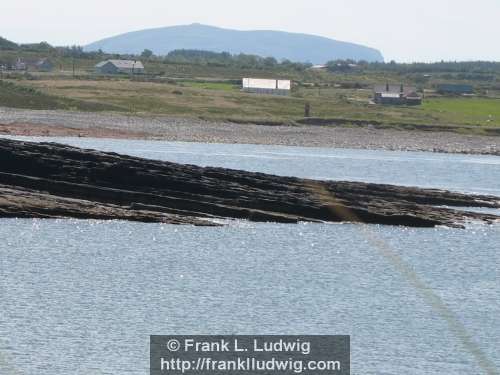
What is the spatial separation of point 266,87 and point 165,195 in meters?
111

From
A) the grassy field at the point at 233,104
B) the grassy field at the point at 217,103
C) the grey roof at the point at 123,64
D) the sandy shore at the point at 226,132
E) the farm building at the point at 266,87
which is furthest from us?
the grey roof at the point at 123,64

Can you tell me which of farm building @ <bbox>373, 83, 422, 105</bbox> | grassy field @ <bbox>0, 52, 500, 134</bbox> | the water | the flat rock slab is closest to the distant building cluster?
grassy field @ <bbox>0, 52, 500, 134</bbox>

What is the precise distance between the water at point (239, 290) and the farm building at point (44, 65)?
12960 centimetres

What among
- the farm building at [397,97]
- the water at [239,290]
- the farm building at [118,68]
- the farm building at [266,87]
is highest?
the farm building at [118,68]

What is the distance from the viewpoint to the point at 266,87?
6757 inches

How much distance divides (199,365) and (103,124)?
78.2m

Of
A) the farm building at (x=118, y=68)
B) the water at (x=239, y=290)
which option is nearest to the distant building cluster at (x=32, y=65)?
the farm building at (x=118, y=68)

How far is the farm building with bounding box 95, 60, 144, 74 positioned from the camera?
624 ft

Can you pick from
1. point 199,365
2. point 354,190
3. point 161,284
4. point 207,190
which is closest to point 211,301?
point 161,284

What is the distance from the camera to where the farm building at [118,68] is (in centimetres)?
19012

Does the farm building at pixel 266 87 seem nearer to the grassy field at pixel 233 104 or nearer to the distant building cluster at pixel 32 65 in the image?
the grassy field at pixel 233 104

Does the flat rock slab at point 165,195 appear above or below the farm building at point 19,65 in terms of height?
below

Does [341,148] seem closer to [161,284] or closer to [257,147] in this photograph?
[257,147]

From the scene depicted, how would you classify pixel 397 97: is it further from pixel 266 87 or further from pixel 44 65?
pixel 44 65
